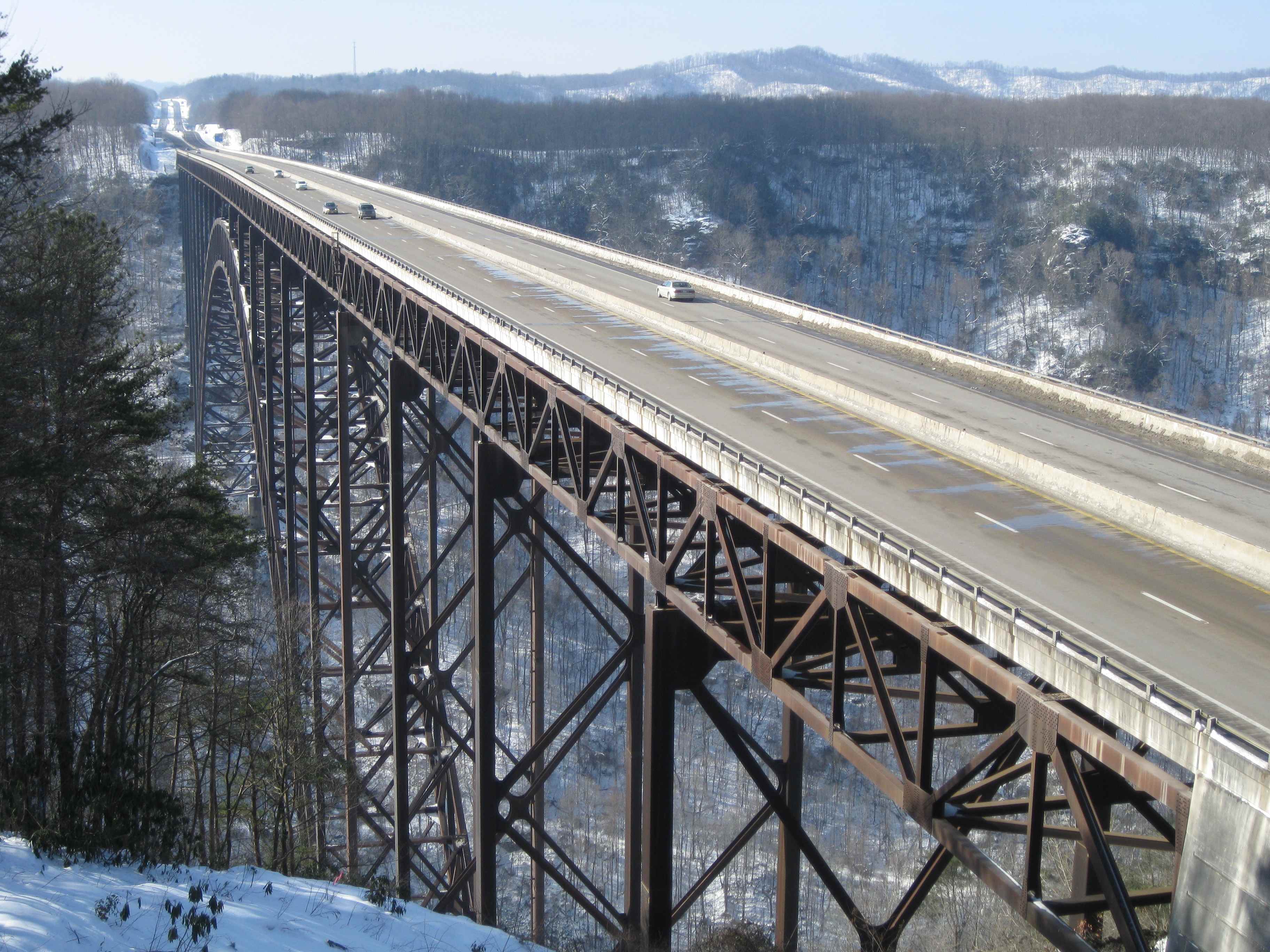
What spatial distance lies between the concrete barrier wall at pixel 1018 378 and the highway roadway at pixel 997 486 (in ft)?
1.88

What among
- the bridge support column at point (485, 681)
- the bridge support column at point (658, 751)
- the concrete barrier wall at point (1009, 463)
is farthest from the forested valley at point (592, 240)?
the concrete barrier wall at point (1009, 463)

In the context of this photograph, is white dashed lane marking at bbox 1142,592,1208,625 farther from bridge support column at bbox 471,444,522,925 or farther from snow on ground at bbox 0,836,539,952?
bridge support column at bbox 471,444,522,925

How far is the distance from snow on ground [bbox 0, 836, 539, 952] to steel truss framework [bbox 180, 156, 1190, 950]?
2980 millimetres

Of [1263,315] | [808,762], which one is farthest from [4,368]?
[1263,315]

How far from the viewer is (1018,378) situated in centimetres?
2195

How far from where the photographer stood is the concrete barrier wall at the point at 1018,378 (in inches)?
660

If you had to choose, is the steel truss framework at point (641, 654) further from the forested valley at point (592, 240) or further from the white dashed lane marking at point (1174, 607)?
the forested valley at point (592, 240)

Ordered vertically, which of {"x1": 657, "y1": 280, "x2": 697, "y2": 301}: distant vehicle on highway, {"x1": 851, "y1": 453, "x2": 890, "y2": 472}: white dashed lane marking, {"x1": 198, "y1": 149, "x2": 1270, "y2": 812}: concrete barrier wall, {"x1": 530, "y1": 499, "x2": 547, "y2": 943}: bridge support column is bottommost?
{"x1": 530, "y1": 499, "x2": 547, "y2": 943}: bridge support column

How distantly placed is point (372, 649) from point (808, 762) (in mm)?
40703

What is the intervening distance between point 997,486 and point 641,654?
6.91 m

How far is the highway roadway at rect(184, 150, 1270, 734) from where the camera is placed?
31.2 feet

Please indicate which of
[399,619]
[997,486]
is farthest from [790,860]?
[399,619]

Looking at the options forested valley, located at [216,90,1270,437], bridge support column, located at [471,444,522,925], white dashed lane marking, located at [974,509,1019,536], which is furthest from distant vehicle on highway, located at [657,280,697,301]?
forested valley, located at [216,90,1270,437]

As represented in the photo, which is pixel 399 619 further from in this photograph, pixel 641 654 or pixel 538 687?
pixel 641 654
